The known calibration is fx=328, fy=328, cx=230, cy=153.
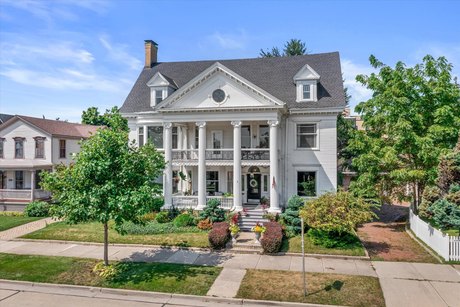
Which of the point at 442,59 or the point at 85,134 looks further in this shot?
the point at 85,134

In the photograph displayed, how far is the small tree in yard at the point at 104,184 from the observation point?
1250 cm

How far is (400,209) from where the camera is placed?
1121 inches

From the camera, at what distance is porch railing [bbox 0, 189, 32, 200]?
28484 mm

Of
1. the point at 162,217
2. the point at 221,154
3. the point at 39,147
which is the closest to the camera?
the point at 162,217

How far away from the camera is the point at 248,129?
2459 centimetres

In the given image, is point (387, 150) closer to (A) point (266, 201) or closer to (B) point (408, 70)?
(B) point (408, 70)

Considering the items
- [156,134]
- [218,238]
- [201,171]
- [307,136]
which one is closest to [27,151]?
[156,134]

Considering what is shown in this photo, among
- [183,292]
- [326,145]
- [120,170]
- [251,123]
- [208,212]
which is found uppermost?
[251,123]

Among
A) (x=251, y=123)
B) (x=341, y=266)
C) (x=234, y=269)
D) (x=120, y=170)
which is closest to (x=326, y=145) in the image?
(x=251, y=123)

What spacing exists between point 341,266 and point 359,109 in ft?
37.9

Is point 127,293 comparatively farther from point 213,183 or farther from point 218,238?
point 213,183

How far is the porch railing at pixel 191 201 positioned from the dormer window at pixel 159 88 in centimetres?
789

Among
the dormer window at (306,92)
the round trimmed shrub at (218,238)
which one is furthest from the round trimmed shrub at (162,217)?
the dormer window at (306,92)

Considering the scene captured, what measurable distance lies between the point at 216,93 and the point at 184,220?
8.70 meters
